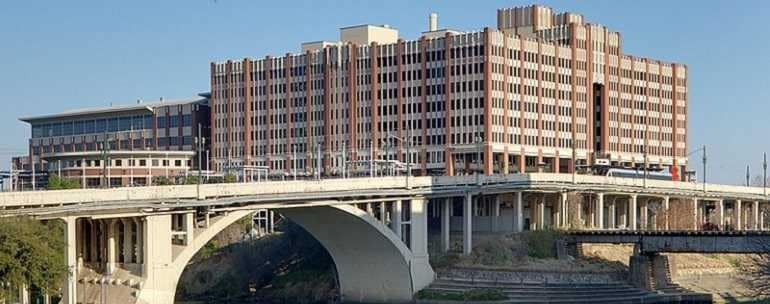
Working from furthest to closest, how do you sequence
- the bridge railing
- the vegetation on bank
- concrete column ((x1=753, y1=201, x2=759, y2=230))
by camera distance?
1. concrete column ((x1=753, y1=201, x2=759, y2=230))
2. the vegetation on bank
3. the bridge railing

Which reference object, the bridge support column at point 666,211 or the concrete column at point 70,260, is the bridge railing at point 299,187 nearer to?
the bridge support column at point 666,211

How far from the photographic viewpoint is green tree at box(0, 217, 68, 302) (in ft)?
241

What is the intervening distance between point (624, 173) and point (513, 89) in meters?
16.6

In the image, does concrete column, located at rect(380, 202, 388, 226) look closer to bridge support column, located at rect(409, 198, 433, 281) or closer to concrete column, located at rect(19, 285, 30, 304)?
bridge support column, located at rect(409, 198, 433, 281)

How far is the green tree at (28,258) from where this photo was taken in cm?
7356

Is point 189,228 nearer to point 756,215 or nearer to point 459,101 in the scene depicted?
point 459,101

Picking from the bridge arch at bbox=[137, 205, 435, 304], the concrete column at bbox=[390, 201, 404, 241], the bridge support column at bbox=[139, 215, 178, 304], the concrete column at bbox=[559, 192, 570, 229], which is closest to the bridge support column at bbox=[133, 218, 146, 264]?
the bridge support column at bbox=[139, 215, 178, 304]

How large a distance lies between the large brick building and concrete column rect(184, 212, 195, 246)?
6776 cm

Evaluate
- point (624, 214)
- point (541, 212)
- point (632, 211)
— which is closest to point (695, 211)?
point (624, 214)

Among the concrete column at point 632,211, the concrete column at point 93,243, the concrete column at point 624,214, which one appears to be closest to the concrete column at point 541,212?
the concrete column at point 632,211

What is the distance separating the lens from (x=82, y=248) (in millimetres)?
86875

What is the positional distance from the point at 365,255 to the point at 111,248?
1377 inches

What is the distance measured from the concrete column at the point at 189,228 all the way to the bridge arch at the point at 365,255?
56.3ft

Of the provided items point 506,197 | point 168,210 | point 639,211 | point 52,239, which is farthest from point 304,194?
point 639,211
